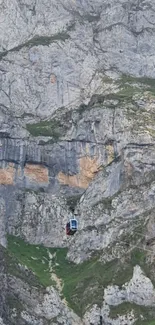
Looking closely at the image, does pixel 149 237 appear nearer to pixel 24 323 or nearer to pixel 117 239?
pixel 117 239

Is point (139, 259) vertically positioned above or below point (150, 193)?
below

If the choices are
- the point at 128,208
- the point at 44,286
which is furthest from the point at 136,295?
the point at 128,208

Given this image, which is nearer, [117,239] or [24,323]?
[24,323]

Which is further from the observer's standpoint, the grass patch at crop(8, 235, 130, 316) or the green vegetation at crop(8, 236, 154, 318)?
the grass patch at crop(8, 235, 130, 316)

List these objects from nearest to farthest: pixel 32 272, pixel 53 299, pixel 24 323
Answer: pixel 24 323 < pixel 53 299 < pixel 32 272

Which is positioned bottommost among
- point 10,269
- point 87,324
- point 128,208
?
point 87,324

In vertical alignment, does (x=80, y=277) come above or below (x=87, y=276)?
below

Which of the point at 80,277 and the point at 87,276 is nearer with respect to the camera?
the point at 87,276

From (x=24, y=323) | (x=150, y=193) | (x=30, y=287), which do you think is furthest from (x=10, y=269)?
(x=150, y=193)

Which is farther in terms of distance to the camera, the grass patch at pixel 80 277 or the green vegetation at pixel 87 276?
the grass patch at pixel 80 277

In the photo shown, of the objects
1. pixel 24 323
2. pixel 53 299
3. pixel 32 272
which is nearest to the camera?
pixel 24 323
